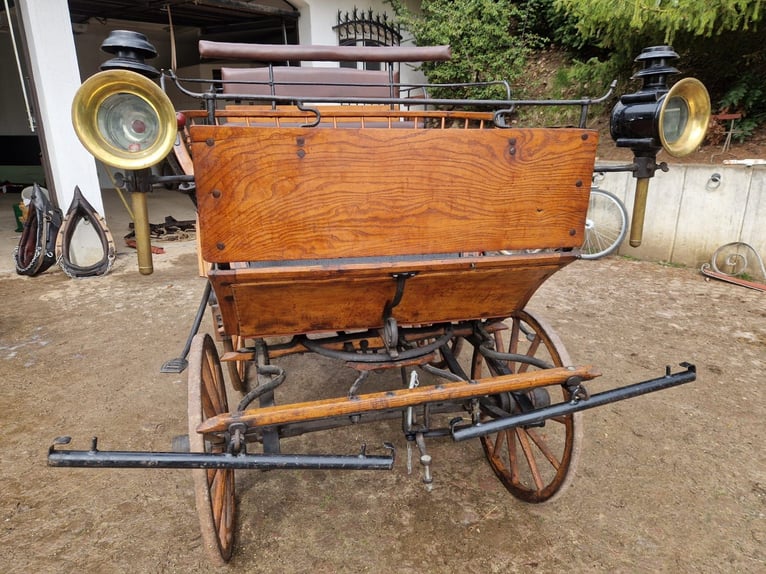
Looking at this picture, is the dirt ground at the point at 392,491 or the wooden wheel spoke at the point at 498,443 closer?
the dirt ground at the point at 392,491

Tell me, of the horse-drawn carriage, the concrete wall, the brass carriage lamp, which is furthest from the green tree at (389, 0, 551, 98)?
the horse-drawn carriage

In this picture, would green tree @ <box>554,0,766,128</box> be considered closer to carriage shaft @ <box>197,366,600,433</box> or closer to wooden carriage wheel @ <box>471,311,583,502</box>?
wooden carriage wheel @ <box>471,311,583,502</box>

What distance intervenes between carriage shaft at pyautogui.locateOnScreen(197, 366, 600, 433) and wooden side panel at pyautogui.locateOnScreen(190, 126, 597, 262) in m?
0.48

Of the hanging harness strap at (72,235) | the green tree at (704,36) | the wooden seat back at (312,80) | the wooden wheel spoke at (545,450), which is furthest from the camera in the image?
the hanging harness strap at (72,235)

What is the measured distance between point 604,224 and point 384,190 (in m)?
5.50

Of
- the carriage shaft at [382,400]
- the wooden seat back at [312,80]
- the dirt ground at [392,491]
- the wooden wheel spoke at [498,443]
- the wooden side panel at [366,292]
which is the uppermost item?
the wooden seat back at [312,80]

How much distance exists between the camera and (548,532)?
209 centimetres

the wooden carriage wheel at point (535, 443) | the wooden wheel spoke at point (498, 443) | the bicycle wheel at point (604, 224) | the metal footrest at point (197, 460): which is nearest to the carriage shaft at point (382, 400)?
the metal footrest at point (197, 460)

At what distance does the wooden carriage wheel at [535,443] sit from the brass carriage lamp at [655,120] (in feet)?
1.85

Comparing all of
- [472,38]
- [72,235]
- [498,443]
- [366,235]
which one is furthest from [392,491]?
[472,38]

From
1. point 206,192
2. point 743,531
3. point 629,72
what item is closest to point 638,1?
point 629,72

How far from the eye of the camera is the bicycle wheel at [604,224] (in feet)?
20.1

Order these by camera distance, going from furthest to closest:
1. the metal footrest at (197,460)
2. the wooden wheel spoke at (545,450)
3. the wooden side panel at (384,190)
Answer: the wooden wheel spoke at (545,450), the wooden side panel at (384,190), the metal footrest at (197,460)

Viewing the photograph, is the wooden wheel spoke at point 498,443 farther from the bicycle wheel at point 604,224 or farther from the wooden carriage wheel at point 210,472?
the bicycle wheel at point 604,224
